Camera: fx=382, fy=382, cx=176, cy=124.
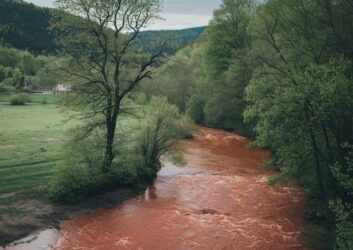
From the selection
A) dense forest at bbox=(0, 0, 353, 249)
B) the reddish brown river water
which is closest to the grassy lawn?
dense forest at bbox=(0, 0, 353, 249)

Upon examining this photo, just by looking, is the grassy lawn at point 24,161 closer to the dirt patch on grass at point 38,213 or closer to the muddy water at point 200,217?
the dirt patch on grass at point 38,213

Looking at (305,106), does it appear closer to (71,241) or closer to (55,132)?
(71,241)

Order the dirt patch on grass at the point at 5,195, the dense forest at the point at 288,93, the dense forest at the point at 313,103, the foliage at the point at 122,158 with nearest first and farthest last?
the dense forest at the point at 313,103 < the dense forest at the point at 288,93 < the dirt patch on grass at the point at 5,195 < the foliage at the point at 122,158

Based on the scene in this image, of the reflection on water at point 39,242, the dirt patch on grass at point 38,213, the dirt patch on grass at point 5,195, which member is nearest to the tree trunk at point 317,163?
the dirt patch on grass at point 38,213

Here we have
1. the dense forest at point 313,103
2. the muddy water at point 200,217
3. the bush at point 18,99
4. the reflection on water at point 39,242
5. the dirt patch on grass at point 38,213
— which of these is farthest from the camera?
the bush at point 18,99

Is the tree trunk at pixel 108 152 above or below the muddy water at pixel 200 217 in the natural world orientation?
above

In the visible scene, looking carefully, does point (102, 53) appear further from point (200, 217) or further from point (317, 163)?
point (317, 163)

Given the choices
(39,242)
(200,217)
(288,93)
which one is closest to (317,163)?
(288,93)
